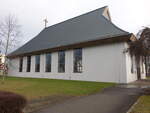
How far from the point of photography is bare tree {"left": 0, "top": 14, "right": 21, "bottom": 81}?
27766mm

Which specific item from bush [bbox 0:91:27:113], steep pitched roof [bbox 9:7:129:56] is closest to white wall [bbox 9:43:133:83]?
steep pitched roof [bbox 9:7:129:56]

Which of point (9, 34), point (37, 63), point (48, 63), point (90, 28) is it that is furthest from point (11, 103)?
point (9, 34)

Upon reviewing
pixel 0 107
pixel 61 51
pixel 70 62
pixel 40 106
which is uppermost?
pixel 61 51

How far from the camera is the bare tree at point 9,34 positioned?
27766 millimetres

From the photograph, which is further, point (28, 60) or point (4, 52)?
point (4, 52)

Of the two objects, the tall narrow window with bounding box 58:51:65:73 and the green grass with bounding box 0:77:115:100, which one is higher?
the tall narrow window with bounding box 58:51:65:73

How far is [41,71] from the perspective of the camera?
786 inches

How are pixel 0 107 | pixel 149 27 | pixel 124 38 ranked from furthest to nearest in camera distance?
pixel 124 38 → pixel 149 27 → pixel 0 107

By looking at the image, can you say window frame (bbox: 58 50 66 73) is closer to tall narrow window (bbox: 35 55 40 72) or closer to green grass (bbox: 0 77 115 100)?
tall narrow window (bbox: 35 55 40 72)

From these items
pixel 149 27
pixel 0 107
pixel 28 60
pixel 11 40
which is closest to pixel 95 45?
pixel 149 27

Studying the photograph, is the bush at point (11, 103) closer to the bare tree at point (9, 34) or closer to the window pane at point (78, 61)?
the window pane at point (78, 61)

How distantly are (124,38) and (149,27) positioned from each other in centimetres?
417

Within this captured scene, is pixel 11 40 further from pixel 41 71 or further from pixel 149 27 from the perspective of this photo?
pixel 149 27

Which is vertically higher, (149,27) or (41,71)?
(149,27)
